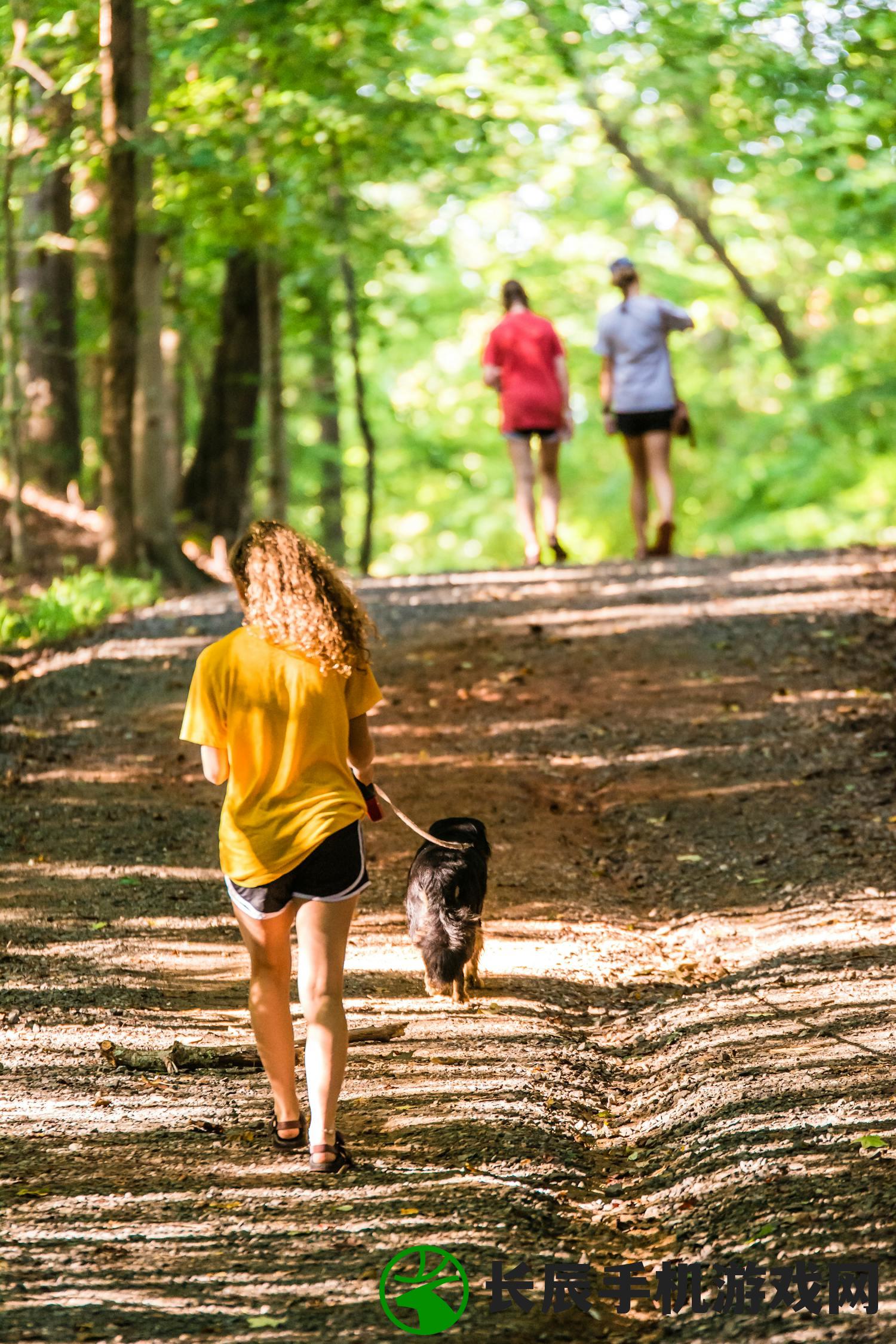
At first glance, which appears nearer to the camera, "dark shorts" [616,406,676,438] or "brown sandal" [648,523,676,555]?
"dark shorts" [616,406,676,438]

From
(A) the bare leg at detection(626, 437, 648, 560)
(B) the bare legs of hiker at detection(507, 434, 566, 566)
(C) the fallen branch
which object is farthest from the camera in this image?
(A) the bare leg at detection(626, 437, 648, 560)

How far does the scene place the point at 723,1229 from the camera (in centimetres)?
379

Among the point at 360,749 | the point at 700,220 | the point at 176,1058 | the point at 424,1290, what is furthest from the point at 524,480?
the point at 700,220

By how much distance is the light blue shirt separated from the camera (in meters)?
12.7

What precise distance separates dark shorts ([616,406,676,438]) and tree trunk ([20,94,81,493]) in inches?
300

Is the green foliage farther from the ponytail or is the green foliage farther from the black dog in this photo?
the black dog

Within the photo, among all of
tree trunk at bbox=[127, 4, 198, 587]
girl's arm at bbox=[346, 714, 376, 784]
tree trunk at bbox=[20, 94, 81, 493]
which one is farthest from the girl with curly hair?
tree trunk at bbox=[20, 94, 81, 493]

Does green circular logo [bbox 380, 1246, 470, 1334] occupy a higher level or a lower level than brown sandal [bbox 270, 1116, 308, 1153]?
higher

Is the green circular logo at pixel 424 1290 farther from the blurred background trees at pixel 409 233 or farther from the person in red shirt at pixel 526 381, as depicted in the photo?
the blurred background trees at pixel 409 233

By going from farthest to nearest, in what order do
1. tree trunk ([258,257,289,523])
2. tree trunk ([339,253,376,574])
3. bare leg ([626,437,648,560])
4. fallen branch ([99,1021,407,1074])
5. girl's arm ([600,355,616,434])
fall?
tree trunk ([339,253,376,574]), tree trunk ([258,257,289,523]), bare leg ([626,437,648,560]), girl's arm ([600,355,616,434]), fallen branch ([99,1021,407,1074])

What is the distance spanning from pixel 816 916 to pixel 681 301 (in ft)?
75.6

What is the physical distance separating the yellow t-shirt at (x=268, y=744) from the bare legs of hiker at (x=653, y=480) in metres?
8.99

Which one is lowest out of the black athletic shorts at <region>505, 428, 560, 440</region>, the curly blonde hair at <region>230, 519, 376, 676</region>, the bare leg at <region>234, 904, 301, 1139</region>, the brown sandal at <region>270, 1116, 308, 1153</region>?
the brown sandal at <region>270, 1116, 308, 1153</region>

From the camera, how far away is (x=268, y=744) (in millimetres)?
4055
